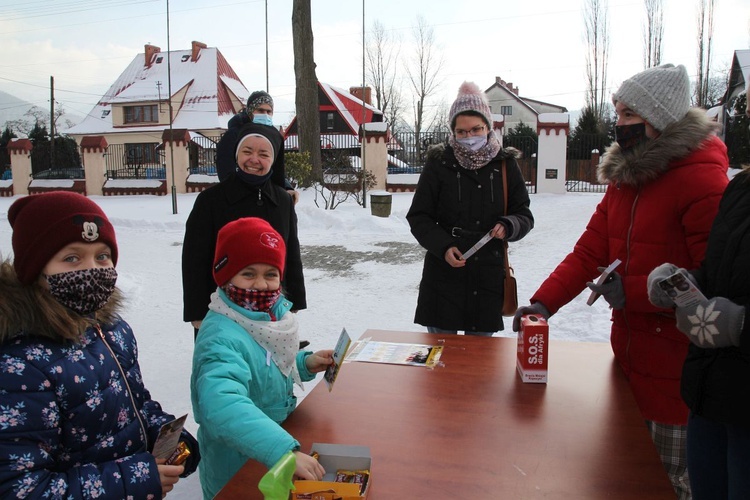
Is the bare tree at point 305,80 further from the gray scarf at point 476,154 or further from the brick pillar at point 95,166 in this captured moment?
the gray scarf at point 476,154

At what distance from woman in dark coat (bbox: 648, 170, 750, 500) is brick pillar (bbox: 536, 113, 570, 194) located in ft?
55.7

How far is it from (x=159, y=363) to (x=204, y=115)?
29453 mm

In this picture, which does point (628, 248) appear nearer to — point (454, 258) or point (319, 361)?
point (454, 258)

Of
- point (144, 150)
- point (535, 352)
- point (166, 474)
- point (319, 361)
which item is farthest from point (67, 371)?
point (144, 150)

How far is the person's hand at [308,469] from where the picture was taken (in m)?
1.24

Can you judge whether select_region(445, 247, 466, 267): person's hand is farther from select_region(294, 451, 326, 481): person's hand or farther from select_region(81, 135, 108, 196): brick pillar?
select_region(81, 135, 108, 196): brick pillar

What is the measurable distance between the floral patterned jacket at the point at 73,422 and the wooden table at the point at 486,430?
0.28 m

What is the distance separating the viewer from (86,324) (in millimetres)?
1433

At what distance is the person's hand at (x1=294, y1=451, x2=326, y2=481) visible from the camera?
124 cm

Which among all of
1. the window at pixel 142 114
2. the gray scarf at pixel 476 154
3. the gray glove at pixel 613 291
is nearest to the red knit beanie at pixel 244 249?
the gray glove at pixel 613 291

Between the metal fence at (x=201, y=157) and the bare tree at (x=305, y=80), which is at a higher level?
the bare tree at (x=305, y=80)

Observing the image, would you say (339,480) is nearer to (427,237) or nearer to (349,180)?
(427,237)

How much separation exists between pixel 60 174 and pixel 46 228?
24.6 m

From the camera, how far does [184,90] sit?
106ft
